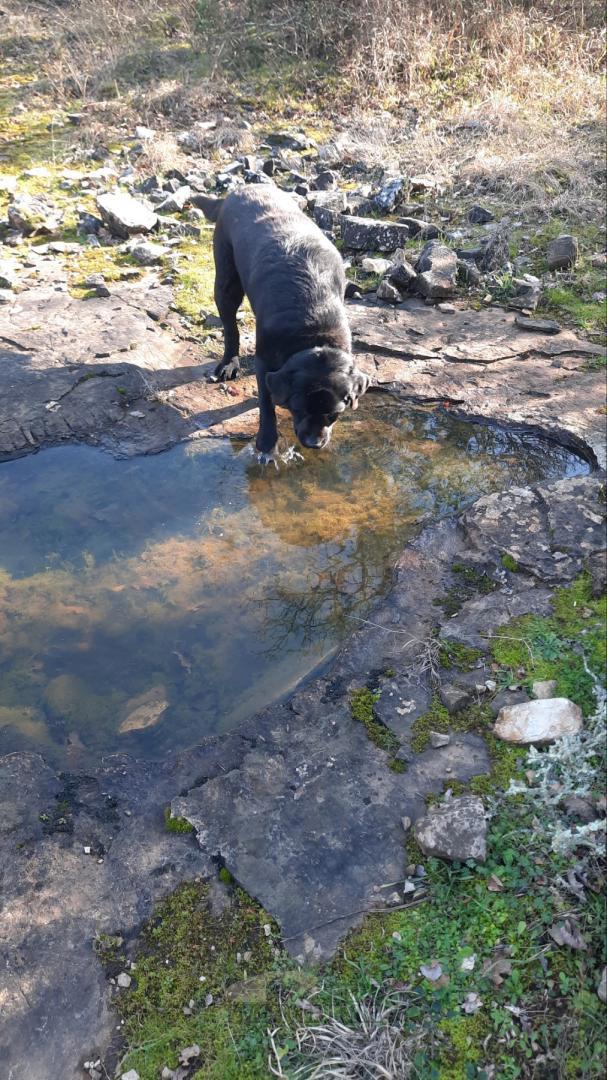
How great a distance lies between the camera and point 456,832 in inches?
103

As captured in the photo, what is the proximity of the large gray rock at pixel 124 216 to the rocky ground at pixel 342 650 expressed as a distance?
0.08ft

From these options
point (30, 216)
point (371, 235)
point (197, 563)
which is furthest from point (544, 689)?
Answer: point (30, 216)

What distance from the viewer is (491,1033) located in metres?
2.20

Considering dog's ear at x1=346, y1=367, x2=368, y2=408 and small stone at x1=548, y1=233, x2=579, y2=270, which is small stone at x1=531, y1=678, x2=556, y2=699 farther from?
small stone at x1=548, y1=233, x2=579, y2=270

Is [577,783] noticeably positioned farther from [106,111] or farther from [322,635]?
[106,111]

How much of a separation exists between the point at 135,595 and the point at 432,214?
6.25 meters

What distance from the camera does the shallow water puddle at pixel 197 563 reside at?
3506 mm

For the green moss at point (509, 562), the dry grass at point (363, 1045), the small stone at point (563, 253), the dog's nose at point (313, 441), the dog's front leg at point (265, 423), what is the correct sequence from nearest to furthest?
1. the dry grass at point (363, 1045)
2. the green moss at point (509, 562)
3. the dog's nose at point (313, 441)
4. the dog's front leg at point (265, 423)
5. the small stone at point (563, 253)

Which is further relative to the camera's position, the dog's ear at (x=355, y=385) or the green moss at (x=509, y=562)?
the dog's ear at (x=355, y=385)

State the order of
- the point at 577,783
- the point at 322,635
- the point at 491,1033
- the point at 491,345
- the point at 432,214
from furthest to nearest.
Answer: the point at 432,214 → the point at 491,345 → the point at 322,635 → the point at 577,783 → the point at 491,1033

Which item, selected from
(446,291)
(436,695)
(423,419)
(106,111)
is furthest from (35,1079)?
(106,111)

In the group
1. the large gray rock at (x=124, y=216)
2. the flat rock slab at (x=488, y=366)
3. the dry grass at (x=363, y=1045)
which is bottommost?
the dry grass at (x=363, y=1045)

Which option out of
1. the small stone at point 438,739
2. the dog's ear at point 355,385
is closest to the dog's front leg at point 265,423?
the dog's ear at point 355,385

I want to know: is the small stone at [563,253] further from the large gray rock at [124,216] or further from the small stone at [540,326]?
the large gray rock at [124,216]
